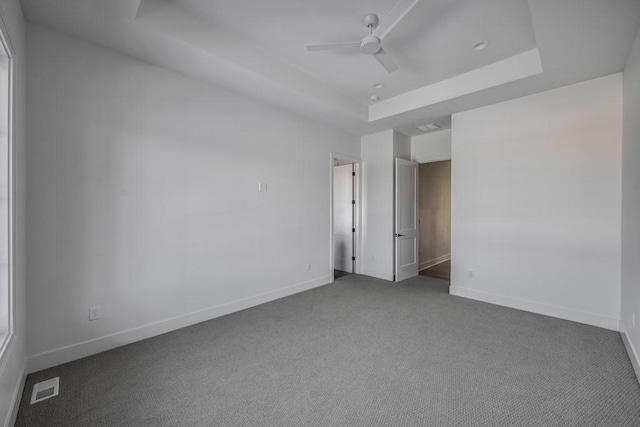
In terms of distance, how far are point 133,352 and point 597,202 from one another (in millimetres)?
4931

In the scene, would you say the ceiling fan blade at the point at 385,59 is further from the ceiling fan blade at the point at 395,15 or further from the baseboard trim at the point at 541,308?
the baseboard trim at the point at 541,308

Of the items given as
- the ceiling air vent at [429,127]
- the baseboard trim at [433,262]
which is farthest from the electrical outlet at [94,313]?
the baseboard trim at [433,262]

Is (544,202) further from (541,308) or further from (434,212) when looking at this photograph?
(434,212)

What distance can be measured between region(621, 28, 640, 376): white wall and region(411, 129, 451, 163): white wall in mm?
2354

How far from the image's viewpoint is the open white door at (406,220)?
509 cm

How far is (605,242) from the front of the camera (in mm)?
3090

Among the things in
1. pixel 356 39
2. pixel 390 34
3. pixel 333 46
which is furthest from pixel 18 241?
pixel 390 34

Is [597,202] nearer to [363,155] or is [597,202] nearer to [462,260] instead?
[462,260]

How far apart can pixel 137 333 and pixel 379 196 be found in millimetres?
4086

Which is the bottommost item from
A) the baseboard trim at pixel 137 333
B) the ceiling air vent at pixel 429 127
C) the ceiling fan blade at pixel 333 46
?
the baseboard trim at pixel 137 333

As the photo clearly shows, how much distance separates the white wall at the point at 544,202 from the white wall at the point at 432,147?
92 cm

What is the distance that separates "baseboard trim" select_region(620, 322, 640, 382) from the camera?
2145 millimetres

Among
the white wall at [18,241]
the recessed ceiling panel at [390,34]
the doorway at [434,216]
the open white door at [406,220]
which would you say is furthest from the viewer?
the doorway at [434,216]

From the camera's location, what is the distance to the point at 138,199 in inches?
110
